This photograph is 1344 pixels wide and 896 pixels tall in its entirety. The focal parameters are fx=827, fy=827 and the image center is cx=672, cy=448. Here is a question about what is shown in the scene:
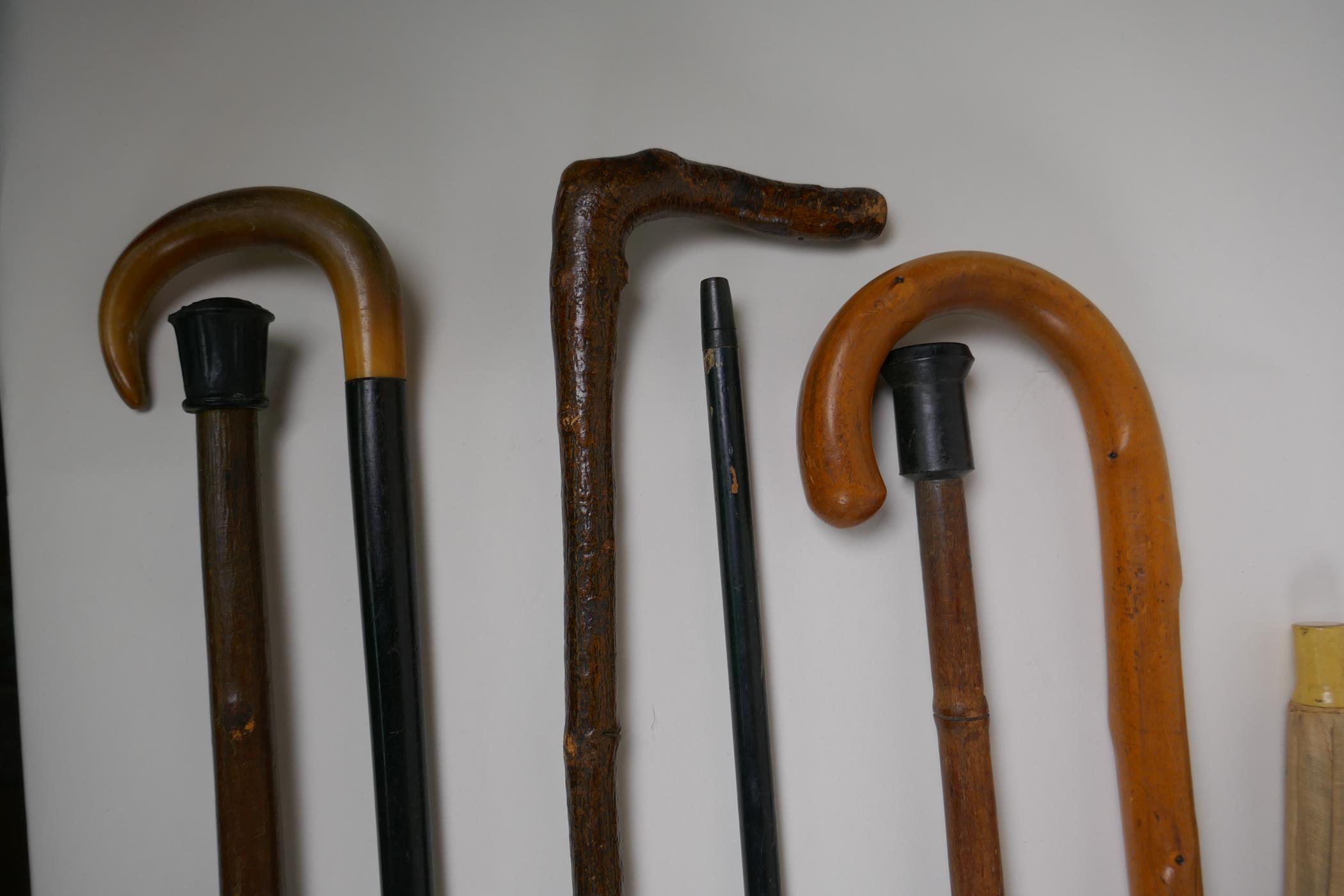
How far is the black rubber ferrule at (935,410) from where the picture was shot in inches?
36.1

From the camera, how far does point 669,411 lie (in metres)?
0.99

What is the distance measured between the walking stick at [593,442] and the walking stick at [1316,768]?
0.82 meters

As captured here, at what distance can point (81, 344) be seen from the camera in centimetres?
95

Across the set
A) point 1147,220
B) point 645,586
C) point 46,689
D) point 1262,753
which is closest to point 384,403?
point 645,586

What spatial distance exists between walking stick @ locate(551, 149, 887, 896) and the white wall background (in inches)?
4.3

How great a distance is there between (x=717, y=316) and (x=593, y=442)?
0.20 m

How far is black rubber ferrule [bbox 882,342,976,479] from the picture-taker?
0.92 m

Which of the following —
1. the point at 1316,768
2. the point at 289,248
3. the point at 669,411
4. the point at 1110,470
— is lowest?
the point at 1316,768

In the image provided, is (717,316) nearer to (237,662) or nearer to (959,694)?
(959,694)

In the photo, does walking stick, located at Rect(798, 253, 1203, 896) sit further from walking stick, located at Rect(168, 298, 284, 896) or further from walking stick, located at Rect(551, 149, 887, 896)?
walking stick, located at Rect(168, 298, 284, 896)

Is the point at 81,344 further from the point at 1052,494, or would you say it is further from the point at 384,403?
the point at 1052,494

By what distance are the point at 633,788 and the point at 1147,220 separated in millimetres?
969

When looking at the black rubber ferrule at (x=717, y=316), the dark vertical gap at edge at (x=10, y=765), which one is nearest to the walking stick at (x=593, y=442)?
the black rubber ferrule at (x=717, y=316)

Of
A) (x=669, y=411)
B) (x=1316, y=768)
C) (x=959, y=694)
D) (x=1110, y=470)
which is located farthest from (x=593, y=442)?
(x=1316, y=768)
